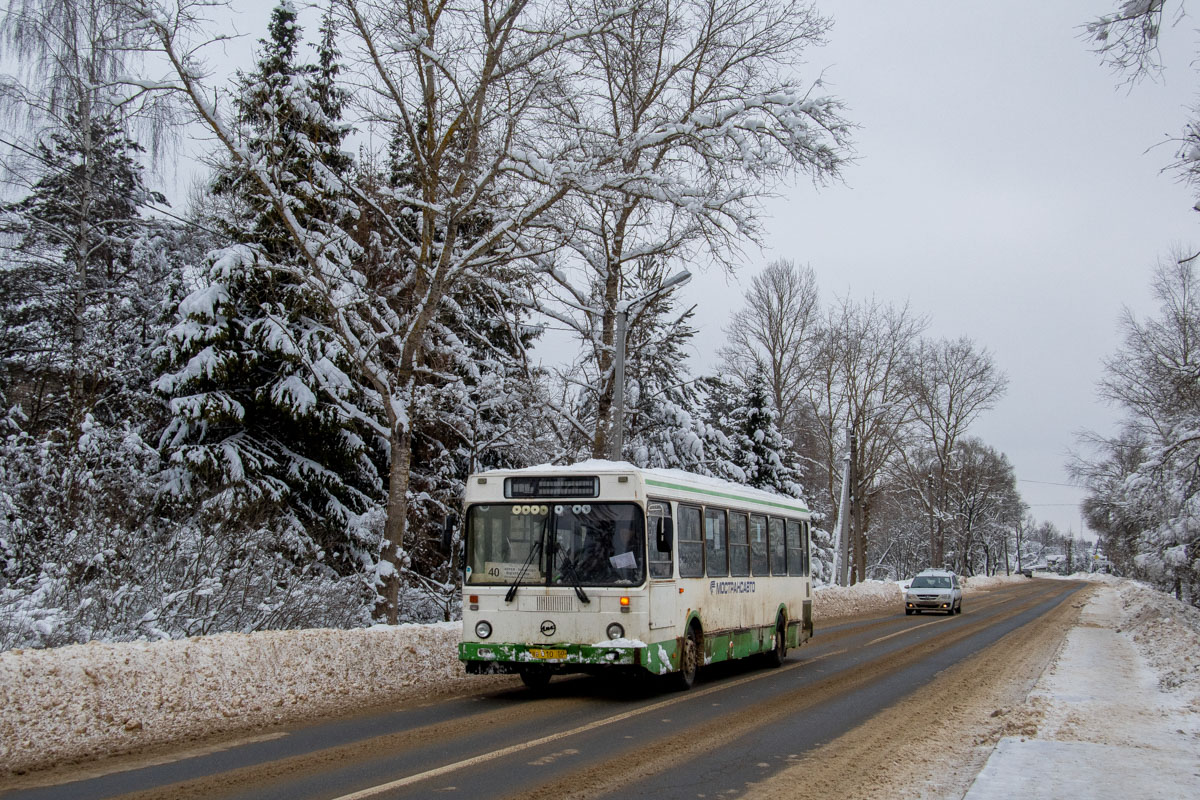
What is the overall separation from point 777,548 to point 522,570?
6.94 metres

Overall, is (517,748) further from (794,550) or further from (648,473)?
(794,550)

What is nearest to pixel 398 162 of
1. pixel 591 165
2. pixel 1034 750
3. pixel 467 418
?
pixel 467 418

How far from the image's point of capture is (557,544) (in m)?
12.6

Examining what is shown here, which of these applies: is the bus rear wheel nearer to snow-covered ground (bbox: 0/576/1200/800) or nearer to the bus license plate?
the bus license plate

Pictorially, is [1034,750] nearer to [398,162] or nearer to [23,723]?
[23,723]

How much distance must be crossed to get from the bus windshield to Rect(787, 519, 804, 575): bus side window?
7277 millimetres

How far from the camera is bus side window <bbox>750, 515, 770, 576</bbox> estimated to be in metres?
16.6

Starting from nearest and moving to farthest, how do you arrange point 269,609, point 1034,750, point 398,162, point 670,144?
1. point 1034,750
2. point 269,609
3. point 670,144
4. point 398,162

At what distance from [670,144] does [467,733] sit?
47.9 feet

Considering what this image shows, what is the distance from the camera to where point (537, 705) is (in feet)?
39.6

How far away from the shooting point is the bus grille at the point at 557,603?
40.3 feet

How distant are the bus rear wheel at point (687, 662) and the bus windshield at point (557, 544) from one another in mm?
Answer: 1849

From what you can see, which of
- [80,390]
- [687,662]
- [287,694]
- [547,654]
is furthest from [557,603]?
[80,390]

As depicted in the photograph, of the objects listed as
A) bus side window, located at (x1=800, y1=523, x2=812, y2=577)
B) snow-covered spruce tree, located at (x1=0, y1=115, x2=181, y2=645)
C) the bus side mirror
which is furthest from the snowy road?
snow-covered spruce tree, located at (x1=0, y1=115, x2=181, y2=645)
